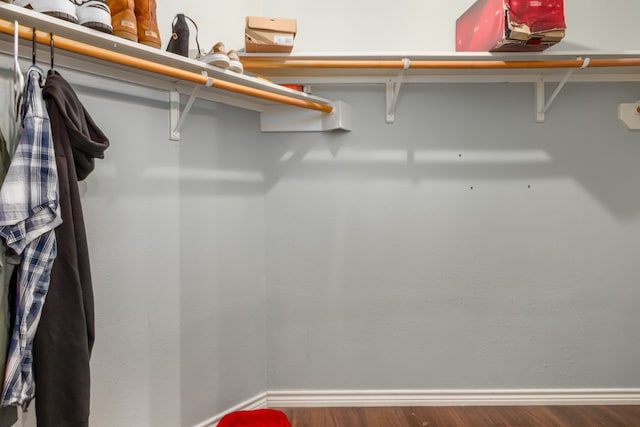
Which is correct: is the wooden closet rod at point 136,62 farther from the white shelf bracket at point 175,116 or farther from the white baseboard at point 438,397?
the white baseboard at point 438,397

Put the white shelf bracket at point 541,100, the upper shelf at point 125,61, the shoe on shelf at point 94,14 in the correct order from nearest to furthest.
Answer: the upper shelf at point 125,61 < the shoe on shelf at point 94,14 < the white shelf bracket at point 541,100

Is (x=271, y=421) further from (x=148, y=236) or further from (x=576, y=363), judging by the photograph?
(x=576, y=363)

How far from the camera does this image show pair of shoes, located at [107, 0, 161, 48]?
155cm

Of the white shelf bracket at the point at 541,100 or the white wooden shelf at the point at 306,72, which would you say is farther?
the white shelf bracket at the point at 541,100

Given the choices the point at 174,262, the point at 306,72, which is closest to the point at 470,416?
the point at 174,262

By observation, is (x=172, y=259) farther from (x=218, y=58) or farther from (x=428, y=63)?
(x=428, y=63)

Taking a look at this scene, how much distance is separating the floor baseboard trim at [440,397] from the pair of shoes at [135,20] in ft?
6.01

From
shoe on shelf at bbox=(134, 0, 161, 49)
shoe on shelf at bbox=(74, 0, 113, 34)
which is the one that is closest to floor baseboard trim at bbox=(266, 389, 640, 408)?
shoe on shelf at bbox=(134, 0, 161, 49)

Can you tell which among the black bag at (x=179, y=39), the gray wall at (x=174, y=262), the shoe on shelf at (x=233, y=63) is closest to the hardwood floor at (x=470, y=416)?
the gray wall at (x=174, y=262)

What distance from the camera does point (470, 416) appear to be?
2.44 m

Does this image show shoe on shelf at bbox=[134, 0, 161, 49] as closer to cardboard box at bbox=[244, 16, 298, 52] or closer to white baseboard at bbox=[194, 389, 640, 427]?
cardboard box at bbox=[244, 16, 298, 52]

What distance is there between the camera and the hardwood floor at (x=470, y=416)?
2.35 m

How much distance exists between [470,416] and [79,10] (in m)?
2.43

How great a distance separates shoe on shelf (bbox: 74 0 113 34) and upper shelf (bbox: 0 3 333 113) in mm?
27
